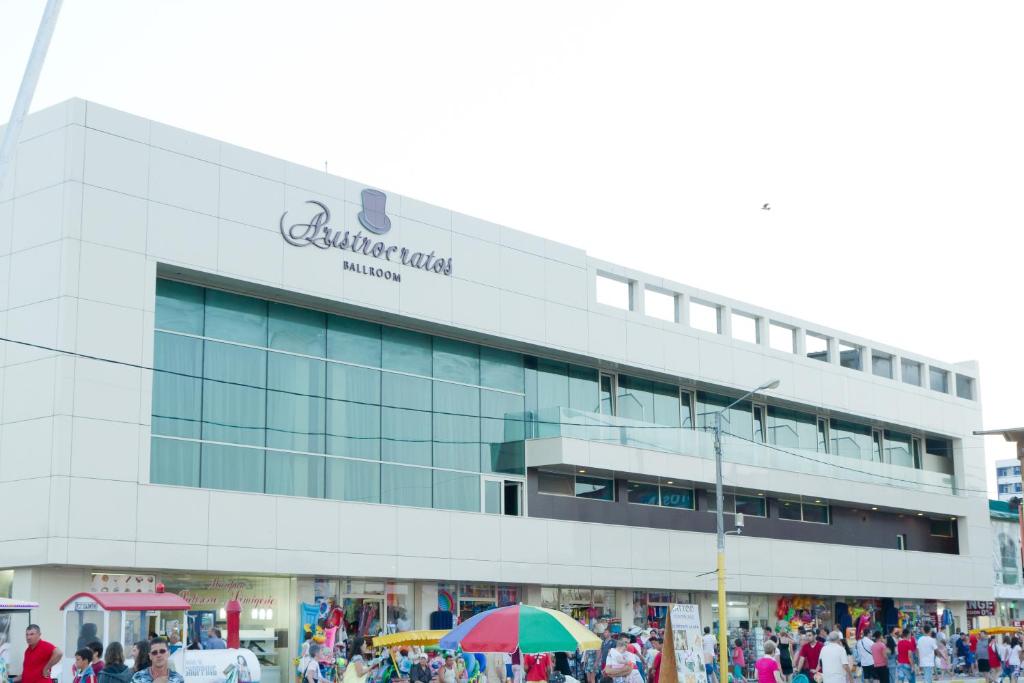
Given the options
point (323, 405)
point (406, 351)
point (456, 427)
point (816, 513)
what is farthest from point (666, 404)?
point (323, 405)

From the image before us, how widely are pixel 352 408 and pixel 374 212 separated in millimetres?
5376

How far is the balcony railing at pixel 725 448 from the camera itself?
135 feet

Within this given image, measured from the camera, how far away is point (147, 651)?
48.9 feet

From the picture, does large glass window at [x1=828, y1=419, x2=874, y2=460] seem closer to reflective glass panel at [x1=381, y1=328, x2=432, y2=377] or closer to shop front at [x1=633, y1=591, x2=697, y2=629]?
shop front at [x1=633, y1=591, x2=697, y2=629]

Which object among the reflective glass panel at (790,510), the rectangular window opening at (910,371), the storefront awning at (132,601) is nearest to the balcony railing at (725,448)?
the reflective glass panel at (790,510)

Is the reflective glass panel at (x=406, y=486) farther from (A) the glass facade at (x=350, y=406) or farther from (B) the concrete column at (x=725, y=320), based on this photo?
(B) the concrete column at (x=725, y=320)

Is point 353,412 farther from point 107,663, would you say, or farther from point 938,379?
point 938,379

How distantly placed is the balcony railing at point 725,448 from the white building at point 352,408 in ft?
0.40

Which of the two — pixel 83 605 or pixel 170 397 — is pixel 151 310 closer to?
pixel 170 397

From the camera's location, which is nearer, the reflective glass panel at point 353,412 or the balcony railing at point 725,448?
the reflective glass panel at point 353,412

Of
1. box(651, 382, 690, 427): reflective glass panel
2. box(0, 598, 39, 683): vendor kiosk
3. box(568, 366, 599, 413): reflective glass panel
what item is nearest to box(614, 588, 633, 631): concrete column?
box(568, 366, 599, 413): reflective glass panel

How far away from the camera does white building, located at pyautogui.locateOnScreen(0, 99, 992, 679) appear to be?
99.3 feet

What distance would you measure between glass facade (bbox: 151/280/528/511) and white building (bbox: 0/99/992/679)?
0.25 feet

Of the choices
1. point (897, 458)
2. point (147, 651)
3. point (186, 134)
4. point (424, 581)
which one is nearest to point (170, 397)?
point (186, 134)
